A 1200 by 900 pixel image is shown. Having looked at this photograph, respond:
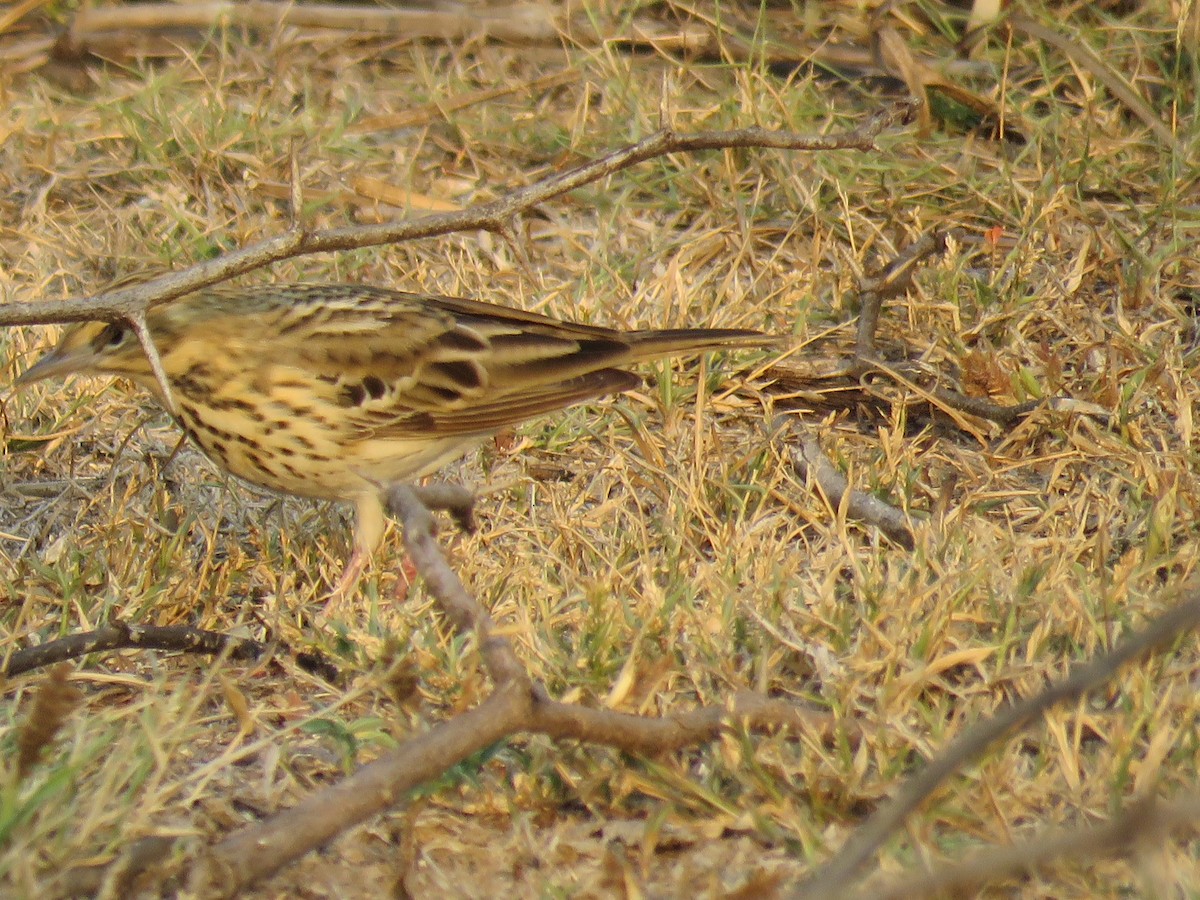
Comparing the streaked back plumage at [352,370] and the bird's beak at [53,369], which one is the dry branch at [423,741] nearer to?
the streaked back plumage at [352,370]

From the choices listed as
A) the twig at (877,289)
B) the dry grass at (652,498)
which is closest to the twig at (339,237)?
the dry grass at (652,498)

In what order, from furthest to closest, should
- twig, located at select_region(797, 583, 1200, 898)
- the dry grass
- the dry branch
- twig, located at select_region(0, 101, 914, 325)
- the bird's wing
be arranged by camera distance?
1. the bird's wing
2. twig, located at select_region(0, 101, 914, 325)
3. the dry grass
4. the dry branch
5. twig, located at select_region(797, 583, 1200, 898)

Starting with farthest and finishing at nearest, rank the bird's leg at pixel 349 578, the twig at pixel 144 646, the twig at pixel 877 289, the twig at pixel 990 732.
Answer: the twig at pixel 877 289, the bird's leg at pixel 349 578, the twig at pixel 144 646, the twig at pixel 990 732

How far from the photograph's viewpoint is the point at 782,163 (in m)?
6.00

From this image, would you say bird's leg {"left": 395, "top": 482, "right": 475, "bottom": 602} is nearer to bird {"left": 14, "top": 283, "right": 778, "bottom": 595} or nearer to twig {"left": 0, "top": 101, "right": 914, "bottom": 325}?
twig {"left": 0, "top": 101, "right": 914, "bottom": 325}

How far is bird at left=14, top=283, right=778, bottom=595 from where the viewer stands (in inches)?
178

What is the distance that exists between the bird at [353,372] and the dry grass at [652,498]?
0.76ft

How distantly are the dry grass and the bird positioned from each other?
0.76ft

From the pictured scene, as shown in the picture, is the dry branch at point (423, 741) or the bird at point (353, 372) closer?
the dry branch at point (423, 741)

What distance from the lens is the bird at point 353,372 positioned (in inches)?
178

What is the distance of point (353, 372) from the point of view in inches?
184

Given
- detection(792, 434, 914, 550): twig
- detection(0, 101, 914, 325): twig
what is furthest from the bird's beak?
detection(792, 434, 914, 550): twig

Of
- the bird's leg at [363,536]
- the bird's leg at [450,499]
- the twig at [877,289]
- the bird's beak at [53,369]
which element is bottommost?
the bird's leg at [363,536]

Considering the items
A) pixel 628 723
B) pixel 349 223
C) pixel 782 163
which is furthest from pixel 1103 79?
pixel 628 723
